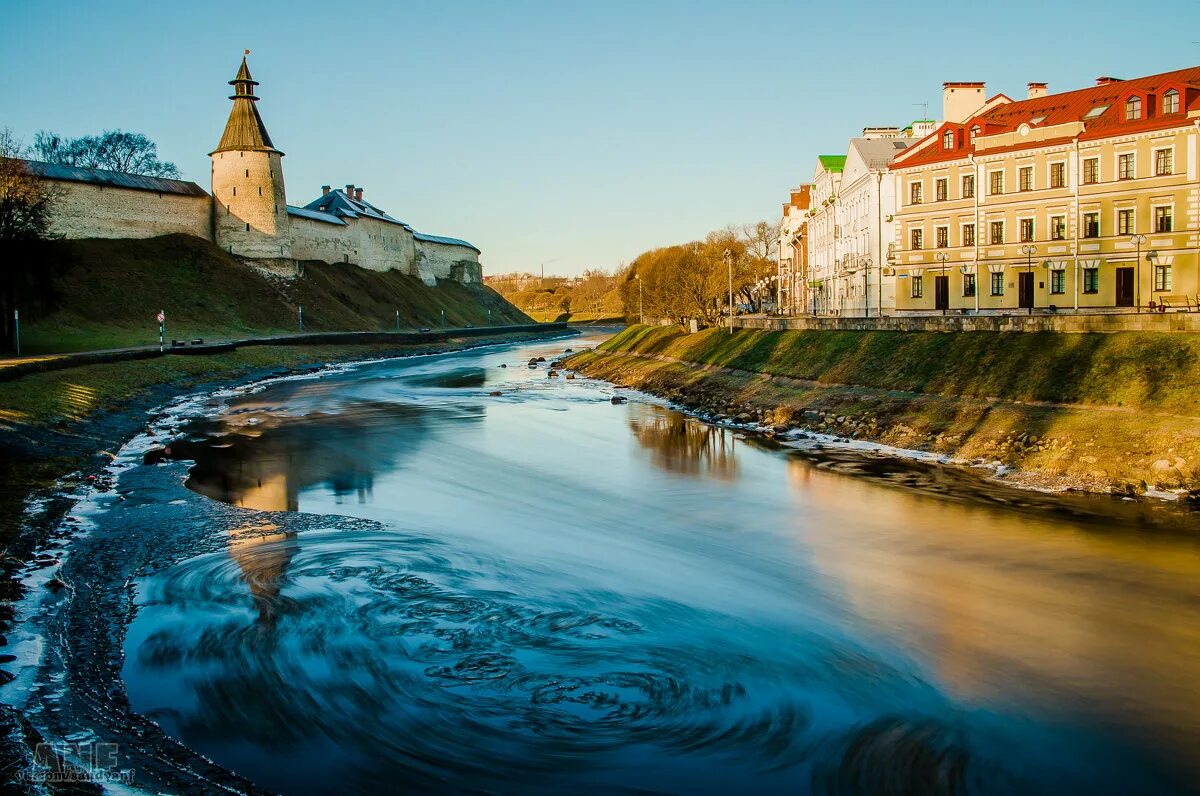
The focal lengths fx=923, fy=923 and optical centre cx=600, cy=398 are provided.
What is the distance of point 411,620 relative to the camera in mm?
10016

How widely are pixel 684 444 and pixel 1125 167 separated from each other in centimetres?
2245

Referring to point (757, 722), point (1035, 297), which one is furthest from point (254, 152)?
point (757, 722)

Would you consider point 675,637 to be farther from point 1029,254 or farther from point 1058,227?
point 1058,227

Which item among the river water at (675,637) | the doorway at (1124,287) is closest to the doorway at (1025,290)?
the doorway at (1124,287)

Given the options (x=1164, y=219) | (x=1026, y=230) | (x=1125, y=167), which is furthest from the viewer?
(x=1026, y=230)

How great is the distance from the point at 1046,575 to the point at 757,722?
5836 mm

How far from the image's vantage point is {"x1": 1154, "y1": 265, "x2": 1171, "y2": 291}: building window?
1314 inches

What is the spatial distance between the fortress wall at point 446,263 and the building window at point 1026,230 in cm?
8798

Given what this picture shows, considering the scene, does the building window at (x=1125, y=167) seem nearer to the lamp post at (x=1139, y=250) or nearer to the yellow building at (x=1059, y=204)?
the yellow building at (x=1059, y=204)

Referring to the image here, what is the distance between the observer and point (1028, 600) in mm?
10844

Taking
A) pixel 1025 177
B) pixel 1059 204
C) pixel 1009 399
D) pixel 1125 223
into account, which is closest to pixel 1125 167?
pixel 1125 223

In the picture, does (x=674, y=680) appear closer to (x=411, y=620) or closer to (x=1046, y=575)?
(x=411, y=620)

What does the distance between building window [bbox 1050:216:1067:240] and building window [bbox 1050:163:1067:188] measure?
49.8 inches

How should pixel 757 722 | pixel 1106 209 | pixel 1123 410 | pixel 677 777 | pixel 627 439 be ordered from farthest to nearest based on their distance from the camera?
pixel 1106 209
pixel 627 439
pixel 1123 410
pixel 757 722
pixel 677 777
